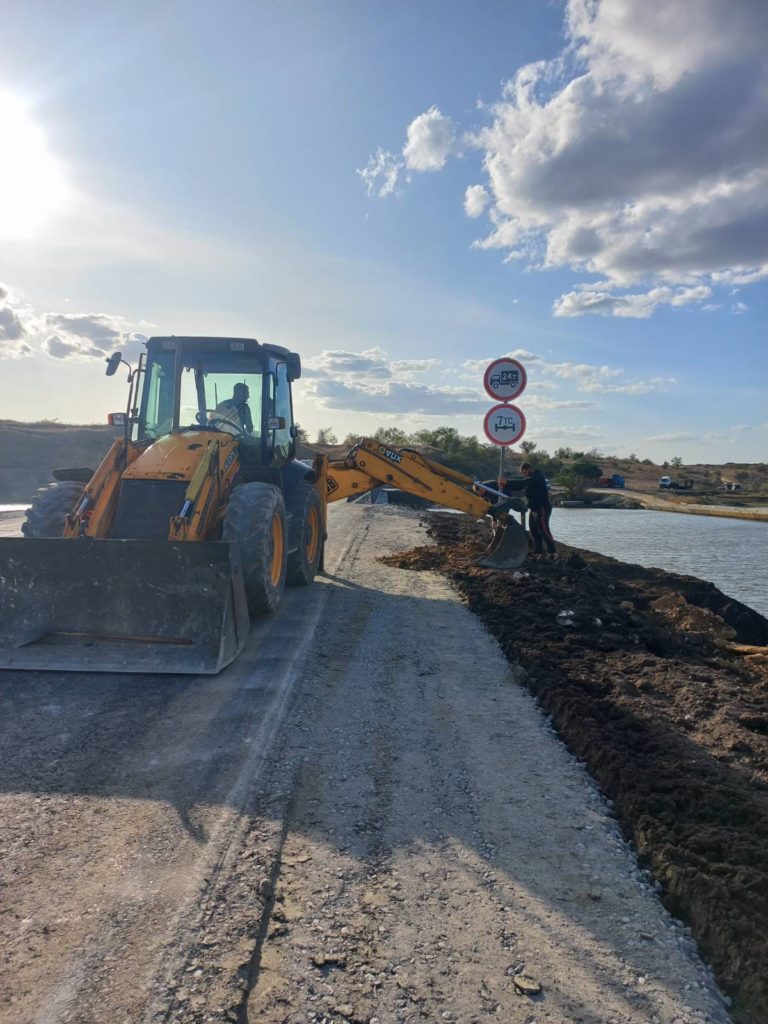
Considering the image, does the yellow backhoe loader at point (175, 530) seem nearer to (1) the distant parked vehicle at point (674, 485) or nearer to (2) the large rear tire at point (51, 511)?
(2) the large rear tire at point (51, 511)

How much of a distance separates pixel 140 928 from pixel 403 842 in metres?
1.21

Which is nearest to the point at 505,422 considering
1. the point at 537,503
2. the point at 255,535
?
the point at 537,503

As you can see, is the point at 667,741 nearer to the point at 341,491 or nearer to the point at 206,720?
the point at 206,720

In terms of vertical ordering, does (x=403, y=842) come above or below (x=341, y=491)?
below

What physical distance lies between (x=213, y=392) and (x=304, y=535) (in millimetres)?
2049

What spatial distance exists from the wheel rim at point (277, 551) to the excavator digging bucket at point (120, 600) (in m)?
1.38

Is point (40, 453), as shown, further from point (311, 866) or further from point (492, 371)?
point (311, 866)

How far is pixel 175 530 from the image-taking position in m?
6.66

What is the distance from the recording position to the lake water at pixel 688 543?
1357 cm

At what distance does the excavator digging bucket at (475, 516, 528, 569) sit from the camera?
11203 millimetres

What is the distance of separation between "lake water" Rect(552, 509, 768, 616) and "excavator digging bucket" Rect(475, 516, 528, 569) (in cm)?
359

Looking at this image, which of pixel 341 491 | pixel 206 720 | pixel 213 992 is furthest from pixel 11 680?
pixel 341 491

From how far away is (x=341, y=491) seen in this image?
37.9 feet

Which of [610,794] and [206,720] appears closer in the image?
[610,794]
